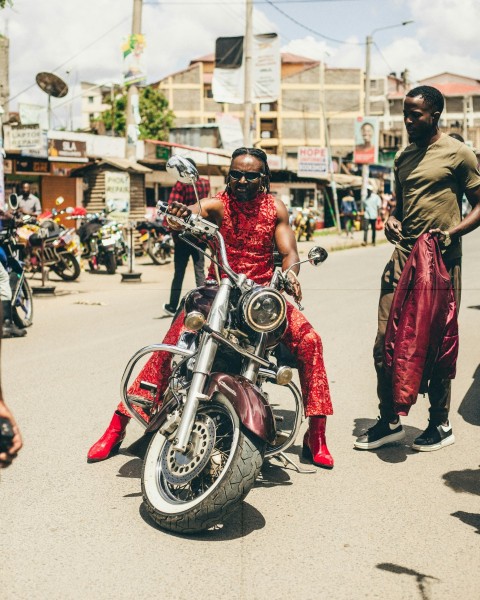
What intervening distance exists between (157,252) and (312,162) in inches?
675

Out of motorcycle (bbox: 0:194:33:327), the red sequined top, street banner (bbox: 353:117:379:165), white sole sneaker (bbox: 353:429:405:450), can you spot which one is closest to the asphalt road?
white sole sneaker (bbox: 353:429:405:450)

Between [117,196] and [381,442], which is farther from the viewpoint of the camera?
[117,196]

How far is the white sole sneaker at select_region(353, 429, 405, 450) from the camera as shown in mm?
4926

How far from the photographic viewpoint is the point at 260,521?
3.78 metres

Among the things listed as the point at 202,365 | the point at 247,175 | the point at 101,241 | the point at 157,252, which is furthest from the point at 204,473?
the point at 157,252

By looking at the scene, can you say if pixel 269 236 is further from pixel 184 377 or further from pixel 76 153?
pixel 76 153

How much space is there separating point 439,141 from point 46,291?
9159 millimetres

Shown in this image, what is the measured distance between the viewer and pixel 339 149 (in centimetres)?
7800

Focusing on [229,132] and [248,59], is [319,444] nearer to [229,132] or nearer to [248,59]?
[248,59]

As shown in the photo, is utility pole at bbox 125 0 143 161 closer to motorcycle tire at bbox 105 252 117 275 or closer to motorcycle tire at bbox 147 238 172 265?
motorcycle tire at bbox 147 238 172 265

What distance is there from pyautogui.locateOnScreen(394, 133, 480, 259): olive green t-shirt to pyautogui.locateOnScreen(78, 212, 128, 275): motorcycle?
1188 centimetres

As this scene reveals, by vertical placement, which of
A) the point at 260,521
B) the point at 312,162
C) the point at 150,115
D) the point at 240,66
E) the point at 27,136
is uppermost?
the point at 150,115

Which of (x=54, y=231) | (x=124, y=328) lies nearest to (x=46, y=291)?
(x=54, y=231)

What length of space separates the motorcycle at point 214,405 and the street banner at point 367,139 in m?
27.4
